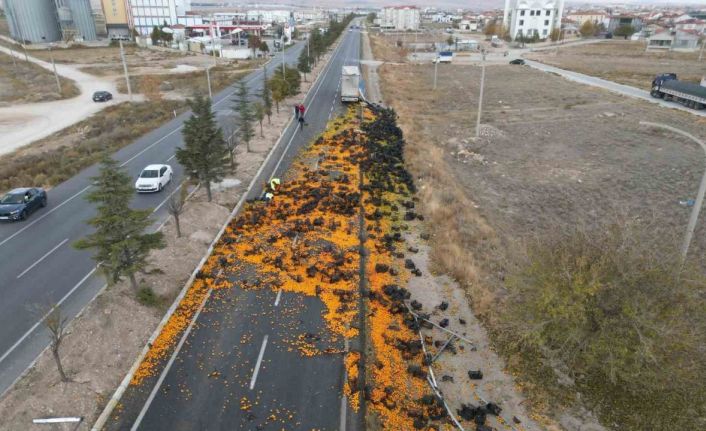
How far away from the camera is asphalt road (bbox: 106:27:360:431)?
13.5 m

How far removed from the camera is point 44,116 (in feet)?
180

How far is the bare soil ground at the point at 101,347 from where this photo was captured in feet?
44.5

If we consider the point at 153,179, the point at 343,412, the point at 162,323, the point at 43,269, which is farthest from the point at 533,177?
the point at 43,269

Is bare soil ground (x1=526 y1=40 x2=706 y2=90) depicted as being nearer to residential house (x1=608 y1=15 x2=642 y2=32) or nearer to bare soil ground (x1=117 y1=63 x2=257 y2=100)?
residential house (x1=608 y1=15 x2=642 y2=32)

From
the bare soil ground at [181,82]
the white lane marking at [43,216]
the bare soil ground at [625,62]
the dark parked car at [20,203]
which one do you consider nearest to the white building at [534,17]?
the bare soil ground at [625,62]

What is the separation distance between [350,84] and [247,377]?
4676cm

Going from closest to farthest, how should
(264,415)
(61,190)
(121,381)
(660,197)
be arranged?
(264,415) < (121,381) < (660,197) < (61,190)

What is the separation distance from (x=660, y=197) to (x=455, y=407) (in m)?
23.8

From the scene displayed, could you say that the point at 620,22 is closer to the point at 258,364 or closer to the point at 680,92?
the point at 680,92

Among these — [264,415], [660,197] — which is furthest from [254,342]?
[660,197]

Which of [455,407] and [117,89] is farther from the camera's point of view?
[117,89]

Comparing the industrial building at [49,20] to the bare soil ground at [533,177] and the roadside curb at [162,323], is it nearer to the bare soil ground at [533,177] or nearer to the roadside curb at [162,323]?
the bare soil ground at [533,177]

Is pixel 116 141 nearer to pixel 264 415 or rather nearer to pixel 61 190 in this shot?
pixel 61 190

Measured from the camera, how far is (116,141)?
43.4 metres
